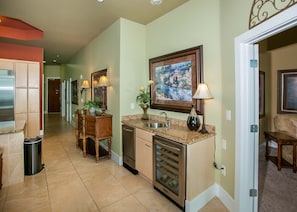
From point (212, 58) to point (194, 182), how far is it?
65.0 inches

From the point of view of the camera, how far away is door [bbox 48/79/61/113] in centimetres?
1022

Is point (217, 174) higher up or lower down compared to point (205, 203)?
higher up

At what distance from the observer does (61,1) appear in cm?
274

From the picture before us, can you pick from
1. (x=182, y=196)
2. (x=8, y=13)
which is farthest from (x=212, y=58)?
(x=8, y=13)

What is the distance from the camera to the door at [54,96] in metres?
10.2

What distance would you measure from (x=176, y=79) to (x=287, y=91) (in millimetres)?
3167

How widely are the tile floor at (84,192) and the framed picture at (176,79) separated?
1.36 meters

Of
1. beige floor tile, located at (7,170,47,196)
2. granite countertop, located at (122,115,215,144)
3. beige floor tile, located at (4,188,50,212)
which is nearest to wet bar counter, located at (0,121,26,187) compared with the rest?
beige floor tile, located at (7,170,47,196)

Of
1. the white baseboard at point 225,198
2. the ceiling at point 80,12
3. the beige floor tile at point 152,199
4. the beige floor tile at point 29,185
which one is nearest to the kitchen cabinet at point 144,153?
the beige floor tile at point 152,199

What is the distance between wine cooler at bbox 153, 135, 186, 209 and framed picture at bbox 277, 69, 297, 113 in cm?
368

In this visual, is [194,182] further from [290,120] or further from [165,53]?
[290,120]

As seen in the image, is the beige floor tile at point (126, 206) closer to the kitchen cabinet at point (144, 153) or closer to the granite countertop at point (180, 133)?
the kitchen cabinet at point (144, 153)

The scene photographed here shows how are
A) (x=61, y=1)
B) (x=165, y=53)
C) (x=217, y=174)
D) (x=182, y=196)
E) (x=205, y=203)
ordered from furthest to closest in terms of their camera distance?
(x=165, y=53)
(x=61, y=1)
(x=217, y=174)
(x=205, y=203)
(x=182, y=196)

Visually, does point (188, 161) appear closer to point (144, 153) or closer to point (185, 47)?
point (144, 153)
